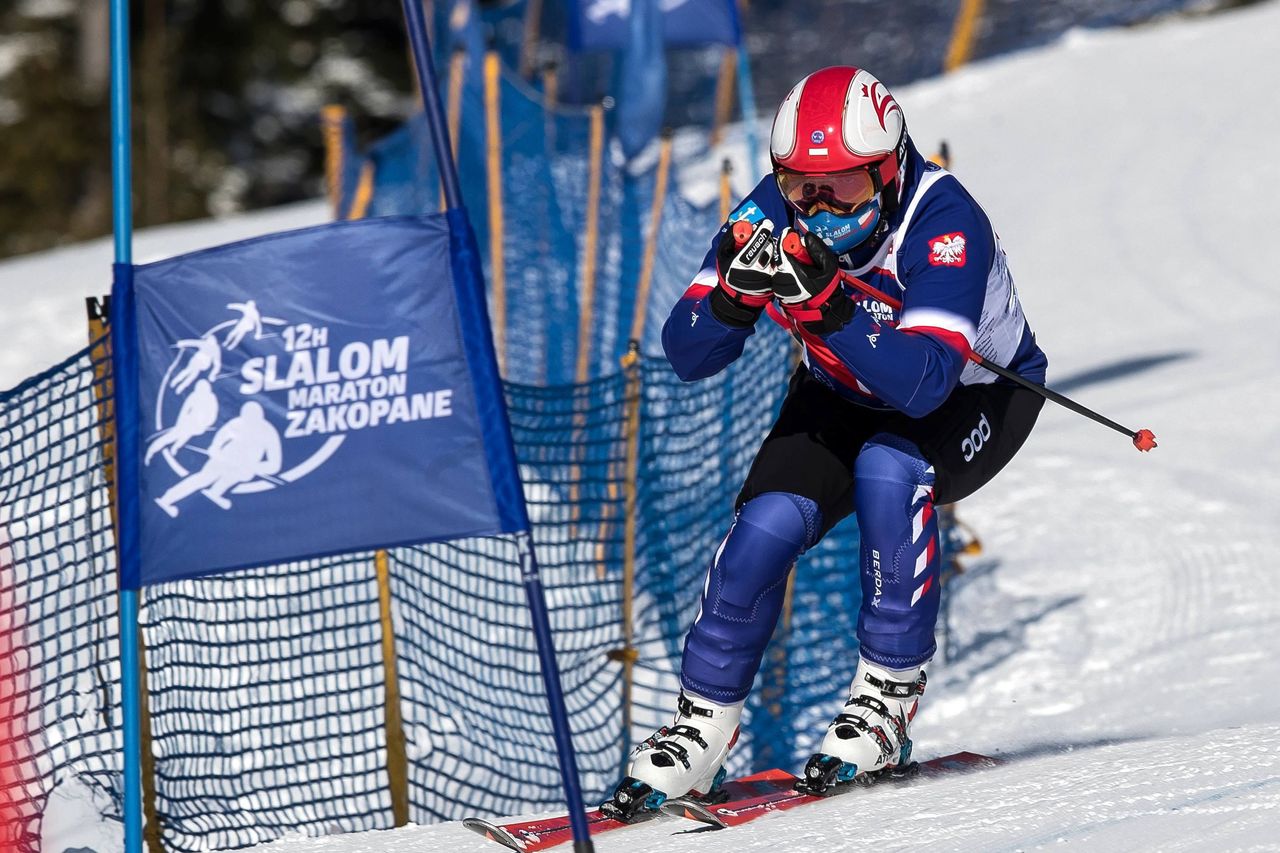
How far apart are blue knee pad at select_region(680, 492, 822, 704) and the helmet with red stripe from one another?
23.9 inches

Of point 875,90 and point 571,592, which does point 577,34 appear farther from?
point 875,90

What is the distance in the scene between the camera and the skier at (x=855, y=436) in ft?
12.3

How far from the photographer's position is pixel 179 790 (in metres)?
4.23

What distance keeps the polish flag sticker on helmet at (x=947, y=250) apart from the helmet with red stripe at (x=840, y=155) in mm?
146

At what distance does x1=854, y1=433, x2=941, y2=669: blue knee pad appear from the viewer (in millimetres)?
3816

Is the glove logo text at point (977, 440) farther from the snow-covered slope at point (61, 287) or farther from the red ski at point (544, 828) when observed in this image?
the snow-covered slope at point (61, 287)

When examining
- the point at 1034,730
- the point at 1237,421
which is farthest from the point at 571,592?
the point at 1237,421

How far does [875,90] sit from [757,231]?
510 millimetres

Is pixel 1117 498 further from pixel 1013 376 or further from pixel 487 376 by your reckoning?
pixel 487 376

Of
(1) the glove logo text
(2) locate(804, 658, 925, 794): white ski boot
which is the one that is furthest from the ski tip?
(1) the glove logo text

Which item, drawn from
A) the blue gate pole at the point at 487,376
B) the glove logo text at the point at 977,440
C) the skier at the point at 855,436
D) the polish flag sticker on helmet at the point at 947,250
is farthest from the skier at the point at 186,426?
the glove logo text at the point at 977,440

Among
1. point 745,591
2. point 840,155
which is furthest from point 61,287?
point 840,155

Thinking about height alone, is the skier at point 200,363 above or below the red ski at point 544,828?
above

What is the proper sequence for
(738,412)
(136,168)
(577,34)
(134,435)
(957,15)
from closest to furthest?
(134,435)
(738,412)
(577,34)
(957,15)
(136,168)
